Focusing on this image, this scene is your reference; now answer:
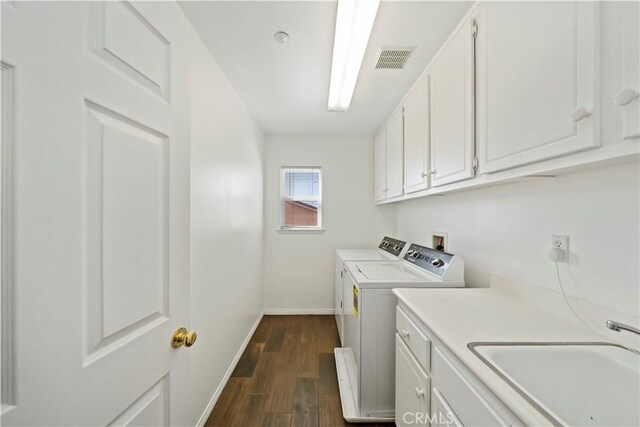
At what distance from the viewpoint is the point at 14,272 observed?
40 centimetres

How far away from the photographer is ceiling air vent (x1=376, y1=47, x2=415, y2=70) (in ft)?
5.22

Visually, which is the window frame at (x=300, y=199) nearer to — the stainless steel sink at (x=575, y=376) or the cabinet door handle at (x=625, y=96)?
the stainless steel sink at (x=575, y=376)

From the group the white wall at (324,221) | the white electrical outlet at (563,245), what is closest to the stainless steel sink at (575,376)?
the white electrical outlet at (563,245)

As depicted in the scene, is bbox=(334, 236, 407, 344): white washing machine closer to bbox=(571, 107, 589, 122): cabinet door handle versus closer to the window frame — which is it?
the window frame

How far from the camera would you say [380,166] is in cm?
301

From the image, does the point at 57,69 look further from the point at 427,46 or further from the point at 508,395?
the point at 427,46

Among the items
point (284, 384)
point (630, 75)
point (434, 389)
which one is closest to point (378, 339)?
point (434, 389)

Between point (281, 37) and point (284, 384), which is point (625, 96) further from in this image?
point (284, 384)

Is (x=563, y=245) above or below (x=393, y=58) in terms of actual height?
below

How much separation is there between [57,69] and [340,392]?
7.25 ft

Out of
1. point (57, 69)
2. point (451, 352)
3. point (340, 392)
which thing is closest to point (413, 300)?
point (451, 352)

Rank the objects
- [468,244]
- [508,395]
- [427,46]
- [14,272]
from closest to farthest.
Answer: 1. [14,272]
2. [508,395]
3. [427,46]
4. [468,244]

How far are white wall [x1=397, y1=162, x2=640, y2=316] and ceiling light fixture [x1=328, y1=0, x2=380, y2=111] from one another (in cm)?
113

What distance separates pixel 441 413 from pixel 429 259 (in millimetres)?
1078
